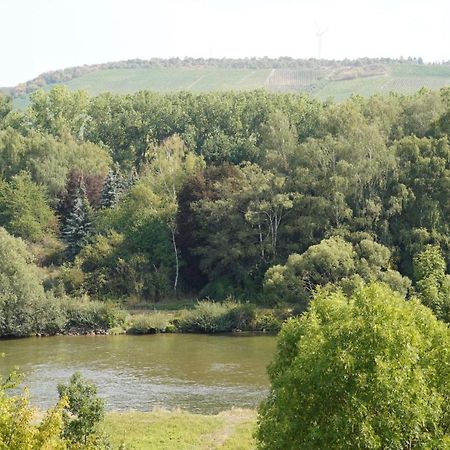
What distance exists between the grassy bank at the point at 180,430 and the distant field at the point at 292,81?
374 ft

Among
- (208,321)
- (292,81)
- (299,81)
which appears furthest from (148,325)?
(292,81)

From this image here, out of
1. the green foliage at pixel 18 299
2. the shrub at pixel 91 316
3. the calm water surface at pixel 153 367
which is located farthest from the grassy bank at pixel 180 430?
the shrub at pixel 91 316

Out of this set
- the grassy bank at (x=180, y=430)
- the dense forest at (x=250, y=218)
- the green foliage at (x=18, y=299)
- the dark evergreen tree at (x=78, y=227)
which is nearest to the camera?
the grassy bank at (x=180, y=430)

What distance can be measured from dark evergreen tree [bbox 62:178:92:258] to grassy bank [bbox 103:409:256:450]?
1456 inches

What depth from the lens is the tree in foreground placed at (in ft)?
66.8

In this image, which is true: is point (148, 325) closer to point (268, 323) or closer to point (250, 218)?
point (268, 323)

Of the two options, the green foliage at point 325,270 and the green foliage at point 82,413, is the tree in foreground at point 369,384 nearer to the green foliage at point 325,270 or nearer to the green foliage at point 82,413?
the green foliage at point 82,413

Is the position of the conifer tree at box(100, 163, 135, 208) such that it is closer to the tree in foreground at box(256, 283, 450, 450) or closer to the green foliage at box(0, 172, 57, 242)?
the green foliage at box(0, 172, 57, 242)

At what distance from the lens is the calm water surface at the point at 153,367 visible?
139 feet

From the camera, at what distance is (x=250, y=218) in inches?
2594

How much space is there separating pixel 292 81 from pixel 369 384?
168 m

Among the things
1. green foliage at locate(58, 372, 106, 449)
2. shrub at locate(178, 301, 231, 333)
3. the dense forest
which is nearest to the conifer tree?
the dense forest

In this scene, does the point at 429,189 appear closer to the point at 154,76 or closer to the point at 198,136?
the point at 198,136

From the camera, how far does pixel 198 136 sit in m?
93.1
